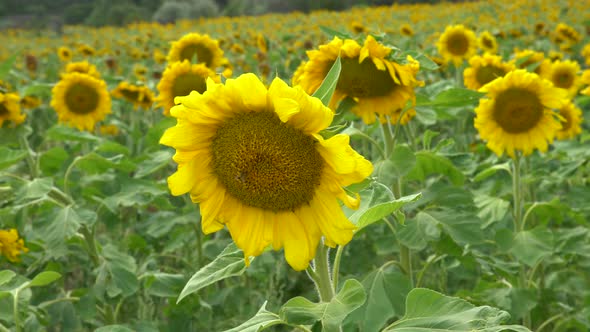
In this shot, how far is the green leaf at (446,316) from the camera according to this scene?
1.30m

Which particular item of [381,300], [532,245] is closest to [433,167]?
[532,245]

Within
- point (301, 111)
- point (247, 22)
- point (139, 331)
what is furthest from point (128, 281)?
point (247, 22)

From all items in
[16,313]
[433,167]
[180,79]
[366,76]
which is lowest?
[16,313]

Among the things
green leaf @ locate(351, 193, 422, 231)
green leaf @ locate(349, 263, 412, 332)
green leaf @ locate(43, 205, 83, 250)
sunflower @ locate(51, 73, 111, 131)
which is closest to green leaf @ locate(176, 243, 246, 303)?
green leaf @ locate(351, 193, 422, 231)

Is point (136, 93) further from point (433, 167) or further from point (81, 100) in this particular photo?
point (433, 167)

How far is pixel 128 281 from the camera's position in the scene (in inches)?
97.8

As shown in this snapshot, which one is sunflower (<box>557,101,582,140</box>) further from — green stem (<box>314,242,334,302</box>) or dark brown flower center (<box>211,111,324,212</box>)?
dark brown flower center (<box>211,111,324,212</box>)

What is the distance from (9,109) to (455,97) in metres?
1.88

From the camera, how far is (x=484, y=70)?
3193 millimetres

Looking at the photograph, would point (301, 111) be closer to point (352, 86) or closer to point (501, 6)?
point (352, 86)

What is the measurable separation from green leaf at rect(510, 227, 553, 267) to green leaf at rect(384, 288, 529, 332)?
3.53 ft

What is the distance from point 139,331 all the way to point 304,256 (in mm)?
1182

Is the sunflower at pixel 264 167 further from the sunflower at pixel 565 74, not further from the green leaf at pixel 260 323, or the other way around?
the sunflower at pixel 565 74

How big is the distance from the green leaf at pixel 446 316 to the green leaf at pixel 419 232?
66 centimetres
